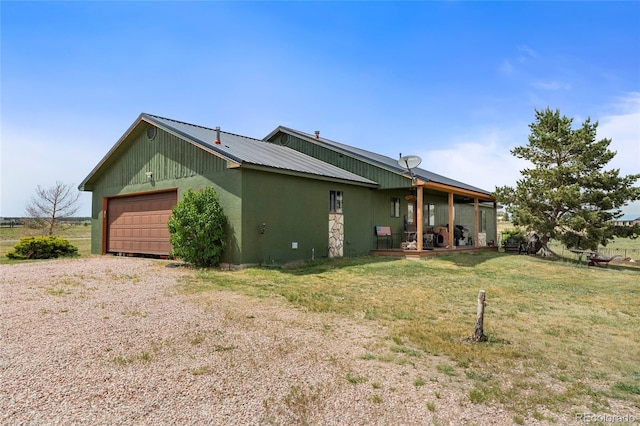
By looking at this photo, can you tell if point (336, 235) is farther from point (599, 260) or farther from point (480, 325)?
point (599, 260)

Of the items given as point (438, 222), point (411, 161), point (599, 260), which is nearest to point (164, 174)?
point (411, 161)

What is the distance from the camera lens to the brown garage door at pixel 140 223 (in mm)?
13281

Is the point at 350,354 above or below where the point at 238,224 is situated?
below

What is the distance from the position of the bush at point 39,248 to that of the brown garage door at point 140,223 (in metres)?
1.66

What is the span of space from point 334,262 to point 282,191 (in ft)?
9.48

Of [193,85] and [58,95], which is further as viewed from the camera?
[193,85]

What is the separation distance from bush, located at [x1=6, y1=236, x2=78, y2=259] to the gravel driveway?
9416mm

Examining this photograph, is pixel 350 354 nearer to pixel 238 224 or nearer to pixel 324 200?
pixel 238 224

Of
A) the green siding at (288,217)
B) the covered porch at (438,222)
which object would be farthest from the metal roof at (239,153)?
the covered porch at (438,222)

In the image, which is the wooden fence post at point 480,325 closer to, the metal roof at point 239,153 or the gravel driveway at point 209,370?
the gravel driveway at point 209,370

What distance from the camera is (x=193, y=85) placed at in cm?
1295

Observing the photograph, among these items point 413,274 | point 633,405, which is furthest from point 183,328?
point 413,274

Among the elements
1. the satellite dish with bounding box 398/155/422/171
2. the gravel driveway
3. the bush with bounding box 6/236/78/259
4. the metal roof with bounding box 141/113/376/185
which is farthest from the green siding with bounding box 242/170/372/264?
the bush with bounding box 6/236/78/259

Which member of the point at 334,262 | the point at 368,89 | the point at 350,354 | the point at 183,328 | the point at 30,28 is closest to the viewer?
the point at 350,354
